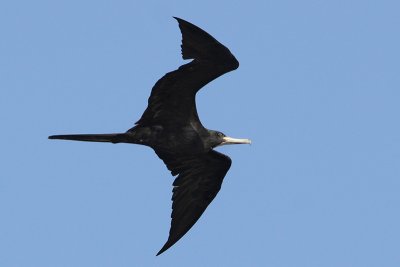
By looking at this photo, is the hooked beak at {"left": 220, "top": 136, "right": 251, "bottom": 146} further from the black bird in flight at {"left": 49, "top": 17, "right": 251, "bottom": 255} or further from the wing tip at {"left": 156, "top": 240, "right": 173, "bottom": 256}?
the wing tip at {"left": 156, "top": 240, "right": 173, "bottom": 256}

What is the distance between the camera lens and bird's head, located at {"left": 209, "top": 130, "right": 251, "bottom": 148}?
1590 cm

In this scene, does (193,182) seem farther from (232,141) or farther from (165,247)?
(165,247)

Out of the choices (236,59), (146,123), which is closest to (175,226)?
(146,123)

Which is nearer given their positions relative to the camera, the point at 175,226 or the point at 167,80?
the point at 167,80

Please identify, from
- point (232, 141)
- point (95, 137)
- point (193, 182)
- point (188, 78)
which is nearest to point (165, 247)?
point (193, 182)

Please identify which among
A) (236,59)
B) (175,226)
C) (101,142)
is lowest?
(175,226)

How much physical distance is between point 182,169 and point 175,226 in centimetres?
93

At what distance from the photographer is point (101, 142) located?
15.4 metres

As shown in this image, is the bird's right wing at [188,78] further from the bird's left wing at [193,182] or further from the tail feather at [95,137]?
the bird's left wing at [193,182]

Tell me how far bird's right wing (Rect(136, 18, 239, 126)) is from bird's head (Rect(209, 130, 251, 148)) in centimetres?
42

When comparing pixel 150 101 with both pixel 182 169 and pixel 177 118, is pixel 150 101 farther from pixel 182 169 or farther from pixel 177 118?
pixel 182 169

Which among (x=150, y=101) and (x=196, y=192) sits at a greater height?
(x=150, y=101)

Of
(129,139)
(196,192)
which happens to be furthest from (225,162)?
(129,139)

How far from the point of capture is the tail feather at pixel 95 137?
15.2 m
